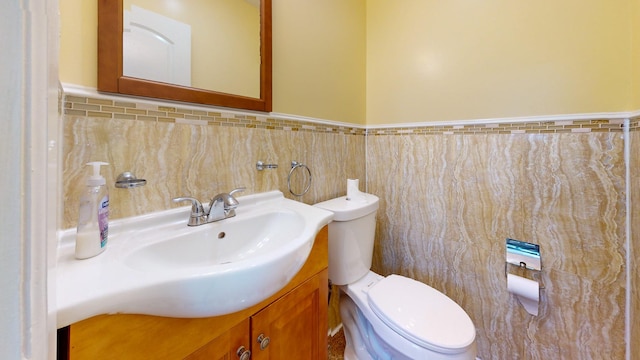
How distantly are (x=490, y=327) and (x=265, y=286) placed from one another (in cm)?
128

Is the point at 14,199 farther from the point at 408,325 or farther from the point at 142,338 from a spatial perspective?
the point at 408,325

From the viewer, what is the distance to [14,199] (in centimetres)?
16

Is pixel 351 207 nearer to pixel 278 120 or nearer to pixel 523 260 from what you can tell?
pixel 278 120

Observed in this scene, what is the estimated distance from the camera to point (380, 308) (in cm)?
95

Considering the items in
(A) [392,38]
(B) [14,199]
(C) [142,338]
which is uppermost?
(A) [392,38]

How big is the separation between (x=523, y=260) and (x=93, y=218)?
5.13ft

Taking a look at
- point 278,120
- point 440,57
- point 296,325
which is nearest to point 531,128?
point 440,57

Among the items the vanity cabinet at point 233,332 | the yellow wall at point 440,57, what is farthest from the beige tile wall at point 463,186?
the vanity cabinet at point 233,332

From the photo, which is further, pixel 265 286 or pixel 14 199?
pixel 265 286

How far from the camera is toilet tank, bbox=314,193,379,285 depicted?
1072 millimetres

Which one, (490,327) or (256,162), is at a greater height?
(256,162)

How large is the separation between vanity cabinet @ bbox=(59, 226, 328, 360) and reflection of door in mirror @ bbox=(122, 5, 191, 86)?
0.66 m

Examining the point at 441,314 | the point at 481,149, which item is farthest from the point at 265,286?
the point at 481,149

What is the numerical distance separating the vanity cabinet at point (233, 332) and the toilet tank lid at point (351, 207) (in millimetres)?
211
